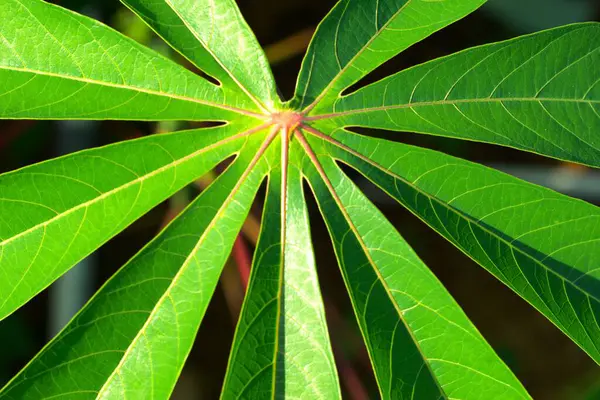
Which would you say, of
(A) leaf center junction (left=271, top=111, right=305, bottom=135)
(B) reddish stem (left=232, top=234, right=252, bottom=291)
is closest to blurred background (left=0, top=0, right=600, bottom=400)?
(B) reddish stem (left=232, top=234, right=252, bottom=291)

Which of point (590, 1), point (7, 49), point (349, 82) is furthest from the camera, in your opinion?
point (590, 1)

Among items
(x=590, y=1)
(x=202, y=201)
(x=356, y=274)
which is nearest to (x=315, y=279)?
(x=356, y=274)

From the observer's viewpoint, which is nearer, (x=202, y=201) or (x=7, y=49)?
(x=7, y=49)

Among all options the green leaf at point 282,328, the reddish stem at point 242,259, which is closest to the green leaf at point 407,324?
the green leaf at point 282,328

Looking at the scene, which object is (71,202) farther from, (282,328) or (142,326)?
(282,328)

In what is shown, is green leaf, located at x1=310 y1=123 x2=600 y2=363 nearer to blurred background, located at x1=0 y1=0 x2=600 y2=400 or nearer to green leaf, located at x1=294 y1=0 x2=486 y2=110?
green leaf, located at x1=294 y1=0 x2=486 y2=110

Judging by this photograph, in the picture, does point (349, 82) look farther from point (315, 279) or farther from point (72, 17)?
point (72, 17)

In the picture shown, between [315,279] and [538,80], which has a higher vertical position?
[538,80]
